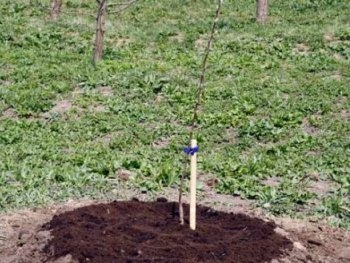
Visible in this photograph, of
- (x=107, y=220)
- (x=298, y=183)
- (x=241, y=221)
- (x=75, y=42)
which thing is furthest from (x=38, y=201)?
(x=75, y=42)

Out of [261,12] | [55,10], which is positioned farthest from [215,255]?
[55,10]

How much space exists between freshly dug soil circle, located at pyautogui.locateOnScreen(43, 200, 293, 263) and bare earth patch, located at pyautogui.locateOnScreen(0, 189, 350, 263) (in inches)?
1.7

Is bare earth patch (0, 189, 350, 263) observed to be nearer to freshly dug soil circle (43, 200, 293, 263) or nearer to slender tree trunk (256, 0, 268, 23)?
freshly dug soil circle (43, 200, 293, 263)

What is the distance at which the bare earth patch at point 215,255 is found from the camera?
482 cm

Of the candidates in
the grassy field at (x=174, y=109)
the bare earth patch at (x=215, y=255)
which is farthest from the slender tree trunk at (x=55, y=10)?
the bare earth patch at (x=215, y=255)

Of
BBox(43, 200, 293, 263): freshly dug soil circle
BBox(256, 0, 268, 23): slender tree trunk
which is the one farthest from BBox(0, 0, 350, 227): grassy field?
BBox(43, 200, 293, 263): freshly dug soil circle

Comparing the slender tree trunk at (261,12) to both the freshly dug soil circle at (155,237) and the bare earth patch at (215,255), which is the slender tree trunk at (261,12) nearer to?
the bare earth patch at (215,255)

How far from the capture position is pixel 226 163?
7520 mm

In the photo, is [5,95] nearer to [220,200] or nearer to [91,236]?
[220,200]

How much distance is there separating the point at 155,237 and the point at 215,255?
431mm

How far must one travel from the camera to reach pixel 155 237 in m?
4.75

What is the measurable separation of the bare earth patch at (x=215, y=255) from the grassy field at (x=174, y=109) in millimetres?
236

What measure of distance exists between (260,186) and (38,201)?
201 centimetres

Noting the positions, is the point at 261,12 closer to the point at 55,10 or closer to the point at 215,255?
the point at 55,10
